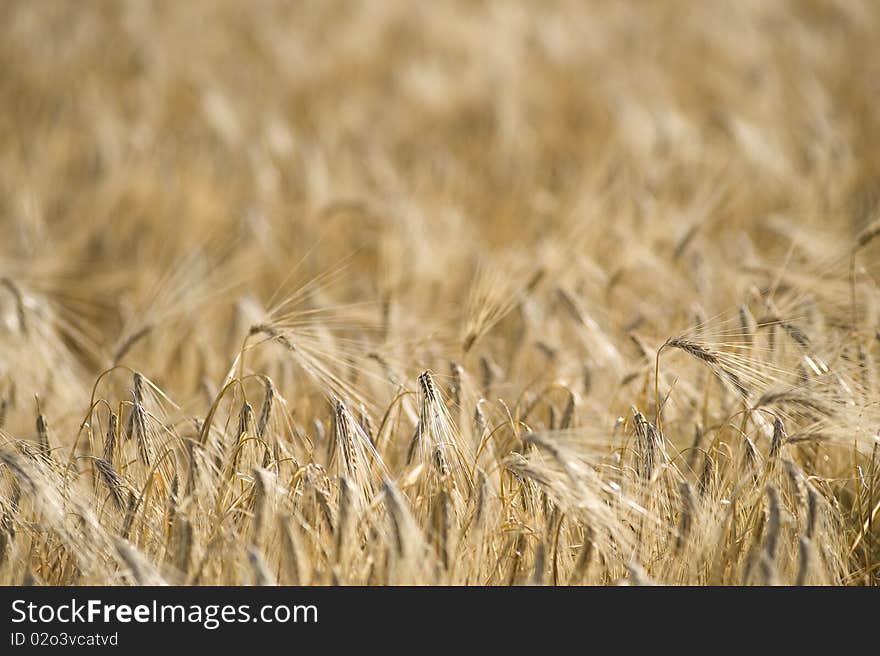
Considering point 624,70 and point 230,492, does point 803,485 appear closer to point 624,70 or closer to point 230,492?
point 230,492

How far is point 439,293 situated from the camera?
2.66 meters

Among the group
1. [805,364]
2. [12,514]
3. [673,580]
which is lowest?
[673,580]

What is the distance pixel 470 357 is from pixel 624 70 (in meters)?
2.99

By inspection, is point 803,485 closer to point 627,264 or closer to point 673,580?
point 673,580

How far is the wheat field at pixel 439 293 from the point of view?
4.30 ft

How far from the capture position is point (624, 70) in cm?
450

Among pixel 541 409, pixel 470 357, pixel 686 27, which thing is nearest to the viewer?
→ pixel 541 409

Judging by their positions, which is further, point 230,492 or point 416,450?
point 416,450

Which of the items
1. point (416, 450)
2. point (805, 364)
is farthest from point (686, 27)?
point (416, 450)

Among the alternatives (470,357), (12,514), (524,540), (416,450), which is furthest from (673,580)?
(12,514)

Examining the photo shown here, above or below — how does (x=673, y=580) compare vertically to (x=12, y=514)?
below

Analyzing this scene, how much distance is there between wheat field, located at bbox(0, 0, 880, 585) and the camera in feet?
4.30
